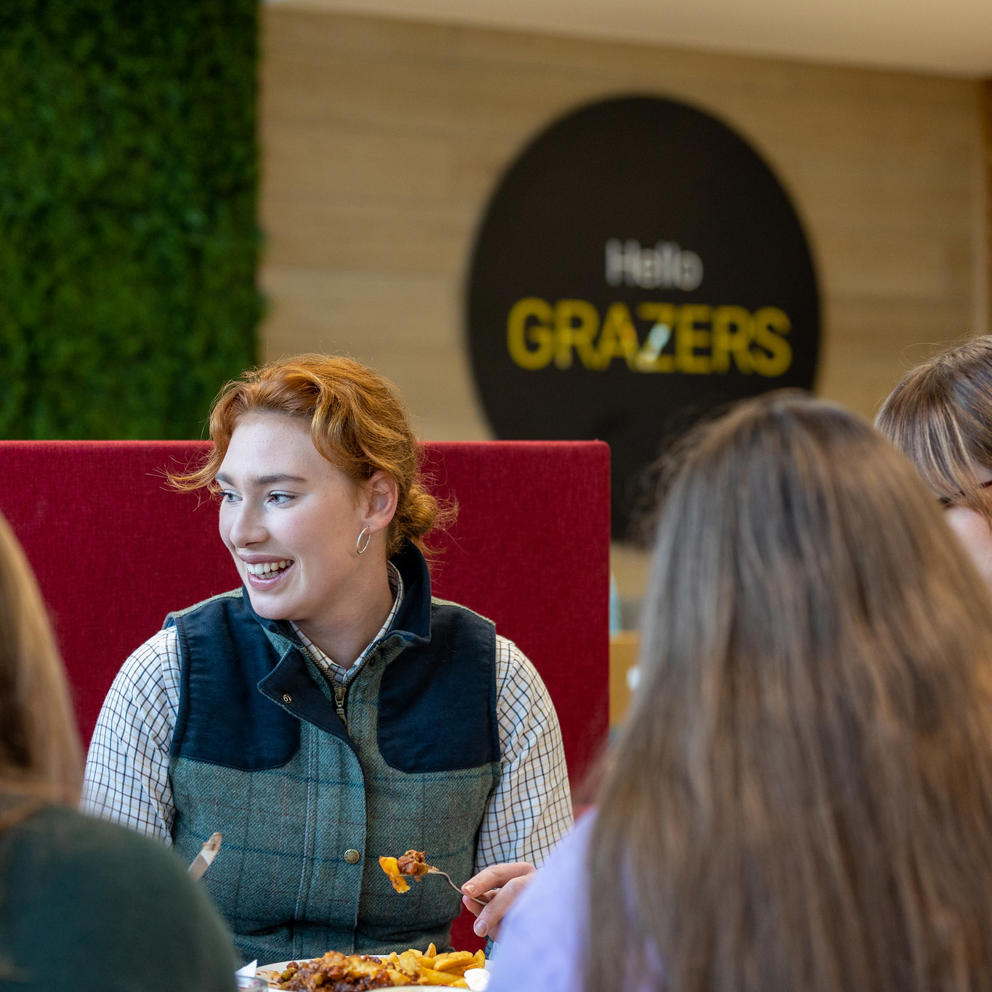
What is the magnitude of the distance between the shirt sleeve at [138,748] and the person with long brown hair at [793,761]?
0.99 meters

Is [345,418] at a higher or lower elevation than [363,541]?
higher

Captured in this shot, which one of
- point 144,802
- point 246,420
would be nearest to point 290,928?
point 144,802

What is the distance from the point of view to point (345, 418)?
6.36 ft

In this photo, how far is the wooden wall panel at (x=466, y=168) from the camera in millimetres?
4734

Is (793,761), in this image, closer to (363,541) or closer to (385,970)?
(385,970)

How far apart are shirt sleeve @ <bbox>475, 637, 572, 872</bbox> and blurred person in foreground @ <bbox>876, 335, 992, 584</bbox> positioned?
0.64m

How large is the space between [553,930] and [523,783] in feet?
3.47

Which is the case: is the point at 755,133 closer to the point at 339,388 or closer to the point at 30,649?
the point at 339,388

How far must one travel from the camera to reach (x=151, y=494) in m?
2.23

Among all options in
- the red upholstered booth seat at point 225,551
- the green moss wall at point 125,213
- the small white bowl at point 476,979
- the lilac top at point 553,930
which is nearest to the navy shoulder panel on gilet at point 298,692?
the red upholstered booth seat at point 225,551

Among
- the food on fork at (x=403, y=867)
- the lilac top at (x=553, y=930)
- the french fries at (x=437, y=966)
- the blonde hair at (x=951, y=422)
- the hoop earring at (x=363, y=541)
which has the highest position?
the blonde hair at (x=951, y=422)

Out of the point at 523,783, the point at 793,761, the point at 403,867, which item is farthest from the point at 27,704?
the point at 523,783

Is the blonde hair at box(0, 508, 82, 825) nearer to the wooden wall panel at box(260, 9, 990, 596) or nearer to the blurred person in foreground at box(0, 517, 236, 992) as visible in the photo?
the blurred person in foreground at box(0, 517, 236, 992)

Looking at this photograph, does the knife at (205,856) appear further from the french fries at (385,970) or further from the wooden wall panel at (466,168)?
the wooden wall panel at (466,168)
